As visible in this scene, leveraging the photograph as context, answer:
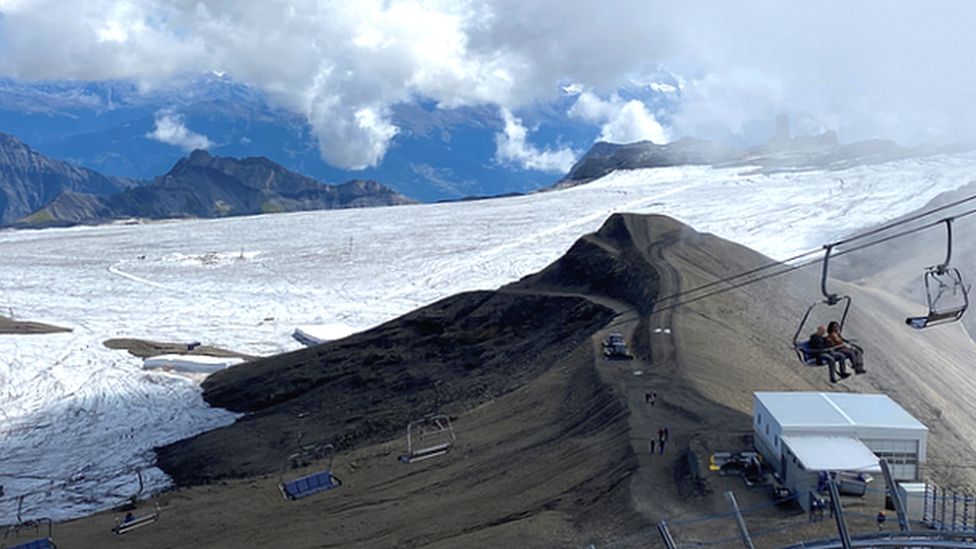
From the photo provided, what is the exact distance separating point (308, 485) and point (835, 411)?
14026 mm

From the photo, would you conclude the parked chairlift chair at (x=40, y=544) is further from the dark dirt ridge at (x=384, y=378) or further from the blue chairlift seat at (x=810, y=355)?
the blue chairlift seat at (x=810, y=355)

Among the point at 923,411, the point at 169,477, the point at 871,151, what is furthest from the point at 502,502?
the point at 871,151

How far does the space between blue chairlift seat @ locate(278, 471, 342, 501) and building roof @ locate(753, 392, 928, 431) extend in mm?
11781

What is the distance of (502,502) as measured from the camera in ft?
70.4

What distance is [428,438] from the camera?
27.5m

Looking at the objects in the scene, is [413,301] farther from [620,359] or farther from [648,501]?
[648,501]

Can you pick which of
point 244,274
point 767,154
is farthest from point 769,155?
point 244,274

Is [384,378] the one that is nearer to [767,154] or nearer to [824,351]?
[824,351]

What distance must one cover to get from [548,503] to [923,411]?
17.4 metres

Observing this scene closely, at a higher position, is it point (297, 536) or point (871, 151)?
point (871, 151)

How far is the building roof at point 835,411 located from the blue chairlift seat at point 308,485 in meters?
11.8

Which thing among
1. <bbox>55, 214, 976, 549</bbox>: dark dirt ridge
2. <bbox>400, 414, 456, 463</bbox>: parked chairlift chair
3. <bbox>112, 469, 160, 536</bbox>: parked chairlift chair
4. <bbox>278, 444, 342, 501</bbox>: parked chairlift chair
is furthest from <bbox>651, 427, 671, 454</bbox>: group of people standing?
<bbox>112, 469, 160, 536</bbox>: parked chairlift chair

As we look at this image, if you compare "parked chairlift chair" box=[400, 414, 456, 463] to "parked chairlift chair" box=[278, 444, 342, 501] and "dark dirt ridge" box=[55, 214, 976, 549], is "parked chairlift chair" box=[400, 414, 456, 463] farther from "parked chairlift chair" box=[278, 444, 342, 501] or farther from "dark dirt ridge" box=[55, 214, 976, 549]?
"parked chairlift chair" box=[278, 444, 342, 501]

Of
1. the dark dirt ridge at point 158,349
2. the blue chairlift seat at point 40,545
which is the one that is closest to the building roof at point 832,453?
the blue chairlift seat at point 40,545
